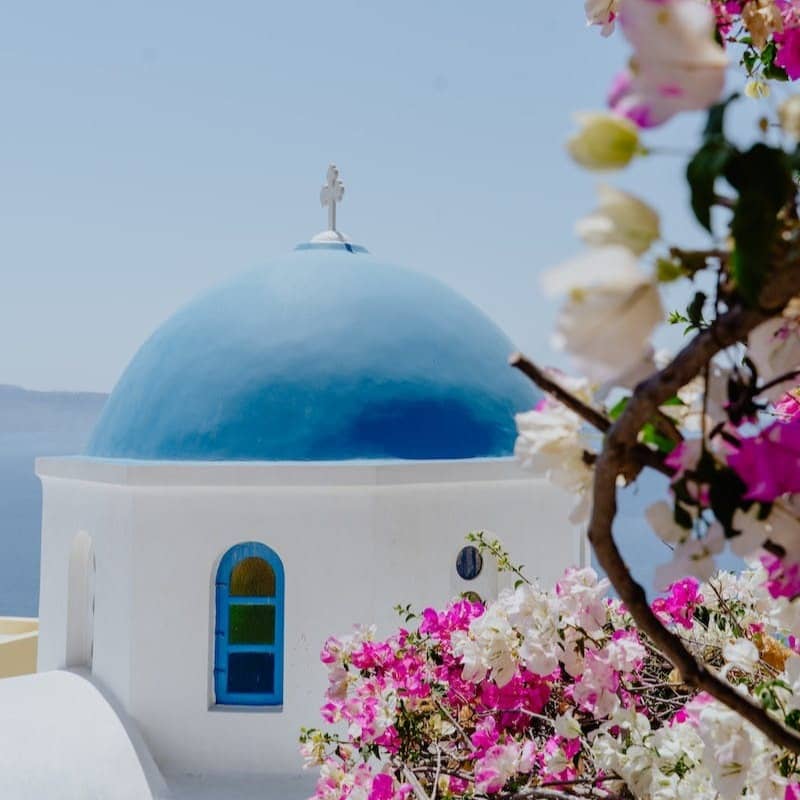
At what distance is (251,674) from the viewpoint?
6.26 metres

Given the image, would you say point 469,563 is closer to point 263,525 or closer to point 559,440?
point 263,525

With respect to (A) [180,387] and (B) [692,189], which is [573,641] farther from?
(A) [180,387]

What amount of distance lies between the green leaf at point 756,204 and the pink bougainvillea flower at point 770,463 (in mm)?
167

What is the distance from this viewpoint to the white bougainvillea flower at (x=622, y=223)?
728mm

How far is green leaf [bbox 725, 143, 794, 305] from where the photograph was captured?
28.9 inches

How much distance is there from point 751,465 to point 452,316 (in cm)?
635

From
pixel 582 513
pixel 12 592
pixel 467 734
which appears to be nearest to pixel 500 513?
pixel 467 734

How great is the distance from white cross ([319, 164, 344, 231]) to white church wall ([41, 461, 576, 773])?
2.70m

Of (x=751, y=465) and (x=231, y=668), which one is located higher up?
(x=751, y=465)

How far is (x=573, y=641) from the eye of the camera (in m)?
2.62

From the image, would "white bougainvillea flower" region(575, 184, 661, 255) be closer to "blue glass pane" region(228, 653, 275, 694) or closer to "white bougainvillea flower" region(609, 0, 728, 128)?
"white bougainvillea flower" region(609, 0, 728, 128)

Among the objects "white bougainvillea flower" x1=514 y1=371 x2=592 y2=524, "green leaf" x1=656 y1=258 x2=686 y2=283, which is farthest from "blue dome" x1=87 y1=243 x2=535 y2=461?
"green leaf" x1=656 y1=258 x2=686 y2=283

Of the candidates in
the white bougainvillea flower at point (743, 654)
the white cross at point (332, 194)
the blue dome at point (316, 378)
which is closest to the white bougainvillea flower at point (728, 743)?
the white bougainvillea flower at point (743, 654)

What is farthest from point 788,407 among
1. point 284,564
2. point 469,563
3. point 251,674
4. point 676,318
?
point 251,674
